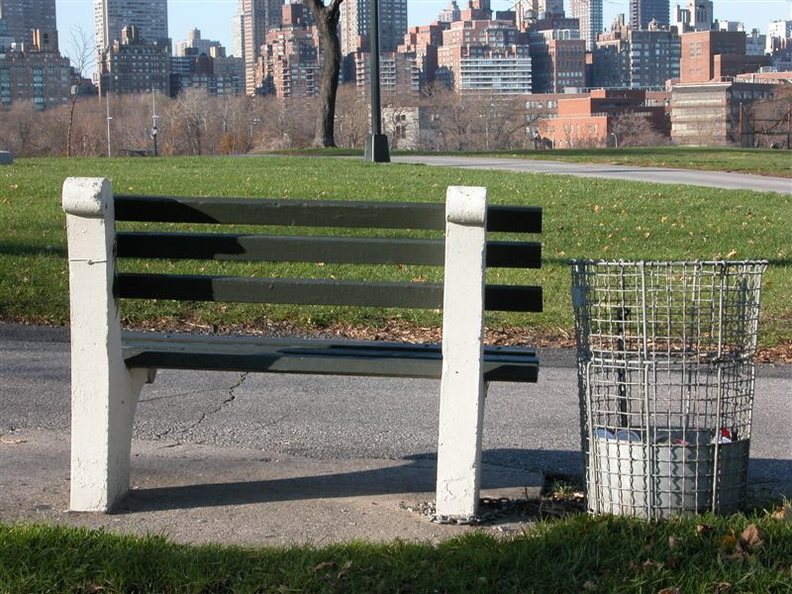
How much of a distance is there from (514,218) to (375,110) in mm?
19753

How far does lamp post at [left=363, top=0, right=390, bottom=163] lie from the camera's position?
22703 mm

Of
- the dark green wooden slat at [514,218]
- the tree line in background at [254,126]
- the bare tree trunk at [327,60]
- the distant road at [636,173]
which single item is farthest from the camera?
the tree line in background at [254,126]

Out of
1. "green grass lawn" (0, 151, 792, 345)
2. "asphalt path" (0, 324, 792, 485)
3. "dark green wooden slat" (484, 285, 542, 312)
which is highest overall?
"dark green wooden slat" (484, 285, 542, 312)

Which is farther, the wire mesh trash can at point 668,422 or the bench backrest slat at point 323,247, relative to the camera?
the bench backrest slat at point 323,247

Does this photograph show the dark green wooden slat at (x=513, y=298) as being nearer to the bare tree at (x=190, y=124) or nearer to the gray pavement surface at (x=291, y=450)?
the gray pavement surface at (x=291, y=450)

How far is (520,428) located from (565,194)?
36.1 feet

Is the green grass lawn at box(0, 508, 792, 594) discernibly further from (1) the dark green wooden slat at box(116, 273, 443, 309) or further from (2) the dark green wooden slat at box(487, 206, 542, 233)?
(2) the dark green wooden slat at box(487, 206, 542, 233)

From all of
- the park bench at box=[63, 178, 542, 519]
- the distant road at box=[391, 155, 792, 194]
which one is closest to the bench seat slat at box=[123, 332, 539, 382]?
the park bench at box=[63, 178, 542, 519]

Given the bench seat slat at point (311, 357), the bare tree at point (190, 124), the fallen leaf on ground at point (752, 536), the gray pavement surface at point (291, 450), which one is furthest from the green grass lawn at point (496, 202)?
the bare tree at point (190, 124)

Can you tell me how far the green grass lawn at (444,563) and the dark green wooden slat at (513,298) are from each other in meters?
0.82

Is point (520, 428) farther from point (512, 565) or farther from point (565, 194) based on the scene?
point (565, 194)

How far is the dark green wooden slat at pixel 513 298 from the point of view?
4301 mm

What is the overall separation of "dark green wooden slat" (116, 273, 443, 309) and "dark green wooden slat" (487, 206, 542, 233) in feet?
1.07

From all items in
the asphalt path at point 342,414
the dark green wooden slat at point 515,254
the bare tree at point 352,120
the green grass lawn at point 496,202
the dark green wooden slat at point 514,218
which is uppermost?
Result: the bare tree at point 352,120
